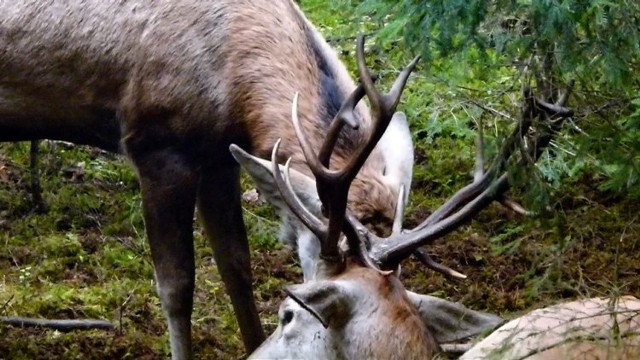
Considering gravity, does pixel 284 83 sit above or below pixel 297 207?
above

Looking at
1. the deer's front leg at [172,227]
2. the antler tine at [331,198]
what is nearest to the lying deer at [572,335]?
the antler tine at [331,198]

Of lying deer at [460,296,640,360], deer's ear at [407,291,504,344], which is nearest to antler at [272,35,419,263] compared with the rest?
deer's ear at [407,291,504,344]

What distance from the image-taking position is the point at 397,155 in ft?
17.7

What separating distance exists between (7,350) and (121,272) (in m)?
1.05

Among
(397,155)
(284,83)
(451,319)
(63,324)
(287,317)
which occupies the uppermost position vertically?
(284,83)

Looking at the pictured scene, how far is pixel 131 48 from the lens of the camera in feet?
18.9

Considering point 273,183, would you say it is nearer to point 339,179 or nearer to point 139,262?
point 339,179

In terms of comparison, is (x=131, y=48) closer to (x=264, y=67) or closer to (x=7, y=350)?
(x=264, y=67)

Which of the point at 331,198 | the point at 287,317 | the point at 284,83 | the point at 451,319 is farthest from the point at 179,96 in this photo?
the point at 451,319

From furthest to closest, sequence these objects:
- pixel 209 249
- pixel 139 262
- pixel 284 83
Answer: pixel 209 249 < pixel 139 262 < pixel 284 83

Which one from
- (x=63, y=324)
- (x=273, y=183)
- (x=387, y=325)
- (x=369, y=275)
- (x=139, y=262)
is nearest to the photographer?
(x=387, y=325)

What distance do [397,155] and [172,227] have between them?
46.0 inches

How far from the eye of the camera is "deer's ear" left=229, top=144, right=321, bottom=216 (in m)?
4.90

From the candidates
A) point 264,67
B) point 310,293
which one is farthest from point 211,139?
point 310,293
